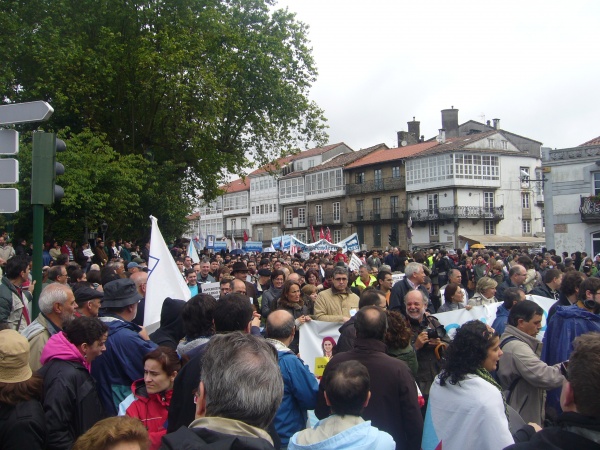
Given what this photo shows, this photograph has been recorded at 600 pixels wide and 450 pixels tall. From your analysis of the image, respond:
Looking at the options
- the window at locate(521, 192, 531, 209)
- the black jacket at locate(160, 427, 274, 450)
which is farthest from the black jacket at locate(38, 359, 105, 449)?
the window at locate(521, 192, 531, 209)

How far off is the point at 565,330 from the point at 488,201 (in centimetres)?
5745

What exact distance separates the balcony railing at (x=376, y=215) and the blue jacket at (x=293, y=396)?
6049 centimetres

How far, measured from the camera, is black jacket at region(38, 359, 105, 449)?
376cm

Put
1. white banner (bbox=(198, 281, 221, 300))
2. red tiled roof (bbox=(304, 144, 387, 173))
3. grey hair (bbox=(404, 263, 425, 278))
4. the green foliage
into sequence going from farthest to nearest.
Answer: red tiled roof (bbox=(304, 144, 387, 173)), the green foliage, white banner (bbox=(198, 281, 221, 300)), grey hair (bbox=(404, 263, 425, 278))

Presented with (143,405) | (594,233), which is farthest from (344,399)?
(594,233)

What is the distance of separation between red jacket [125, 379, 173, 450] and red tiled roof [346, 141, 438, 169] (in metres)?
60.5

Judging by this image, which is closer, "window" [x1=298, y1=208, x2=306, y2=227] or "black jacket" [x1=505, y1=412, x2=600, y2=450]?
"black jacket" [x1=505, y1=412, x2=600, y2=450]

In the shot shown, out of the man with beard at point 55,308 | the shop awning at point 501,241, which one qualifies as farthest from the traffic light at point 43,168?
the shop awning at point 501,241

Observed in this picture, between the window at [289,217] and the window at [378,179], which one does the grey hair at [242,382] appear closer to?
the window at [378,179]

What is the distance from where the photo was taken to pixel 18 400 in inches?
138

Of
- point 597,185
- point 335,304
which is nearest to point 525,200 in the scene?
point 597,185

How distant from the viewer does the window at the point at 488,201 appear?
59.8m

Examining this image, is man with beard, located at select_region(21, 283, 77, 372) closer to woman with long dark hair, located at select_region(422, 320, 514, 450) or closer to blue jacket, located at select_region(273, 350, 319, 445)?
blue jacket, located at select_region(273, 350, 319, 445)

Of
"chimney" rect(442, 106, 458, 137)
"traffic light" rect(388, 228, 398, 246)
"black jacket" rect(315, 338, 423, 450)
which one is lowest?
"black jacket" rect(315, 338, 423, 450)
